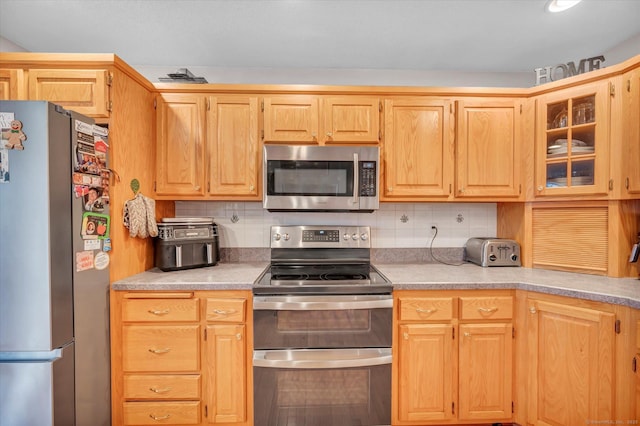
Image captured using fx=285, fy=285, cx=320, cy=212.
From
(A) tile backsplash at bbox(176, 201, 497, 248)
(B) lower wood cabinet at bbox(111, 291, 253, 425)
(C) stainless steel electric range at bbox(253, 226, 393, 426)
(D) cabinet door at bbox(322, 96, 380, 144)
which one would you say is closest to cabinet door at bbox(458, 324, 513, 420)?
(C) stainless steel electric range at bbox(253, 226, 393, 426)

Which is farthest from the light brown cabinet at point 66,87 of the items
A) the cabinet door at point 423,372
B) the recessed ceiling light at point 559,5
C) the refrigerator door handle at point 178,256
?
the recessed ceiling light at point 559,5

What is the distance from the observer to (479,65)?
238cm

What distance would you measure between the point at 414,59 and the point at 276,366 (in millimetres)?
2430

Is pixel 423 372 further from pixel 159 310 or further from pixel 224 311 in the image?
pixel 159 310

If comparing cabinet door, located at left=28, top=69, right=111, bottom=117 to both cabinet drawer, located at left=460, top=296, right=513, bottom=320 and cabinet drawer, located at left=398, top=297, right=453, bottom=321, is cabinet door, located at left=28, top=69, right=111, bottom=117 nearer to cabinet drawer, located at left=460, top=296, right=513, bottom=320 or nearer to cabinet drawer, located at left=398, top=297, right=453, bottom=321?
cabinet drawer, located at left=398, top=297, right=453, bottom=321

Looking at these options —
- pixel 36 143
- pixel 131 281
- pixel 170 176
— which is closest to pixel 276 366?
pixel 131 281

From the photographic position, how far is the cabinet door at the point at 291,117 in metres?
2.03

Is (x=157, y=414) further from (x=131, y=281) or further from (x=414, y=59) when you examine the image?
(x=414, y=59)

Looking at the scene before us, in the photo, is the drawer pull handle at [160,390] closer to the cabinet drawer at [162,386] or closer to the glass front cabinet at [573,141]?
the cabinet drawer at [162,386]

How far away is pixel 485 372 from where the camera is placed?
67.2 inches

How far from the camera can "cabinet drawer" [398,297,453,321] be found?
67.0 inches

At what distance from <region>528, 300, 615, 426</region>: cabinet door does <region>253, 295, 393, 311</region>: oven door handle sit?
913 mm

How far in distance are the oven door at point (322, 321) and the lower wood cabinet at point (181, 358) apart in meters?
0.12

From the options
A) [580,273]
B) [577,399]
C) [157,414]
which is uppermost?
[580,273]
